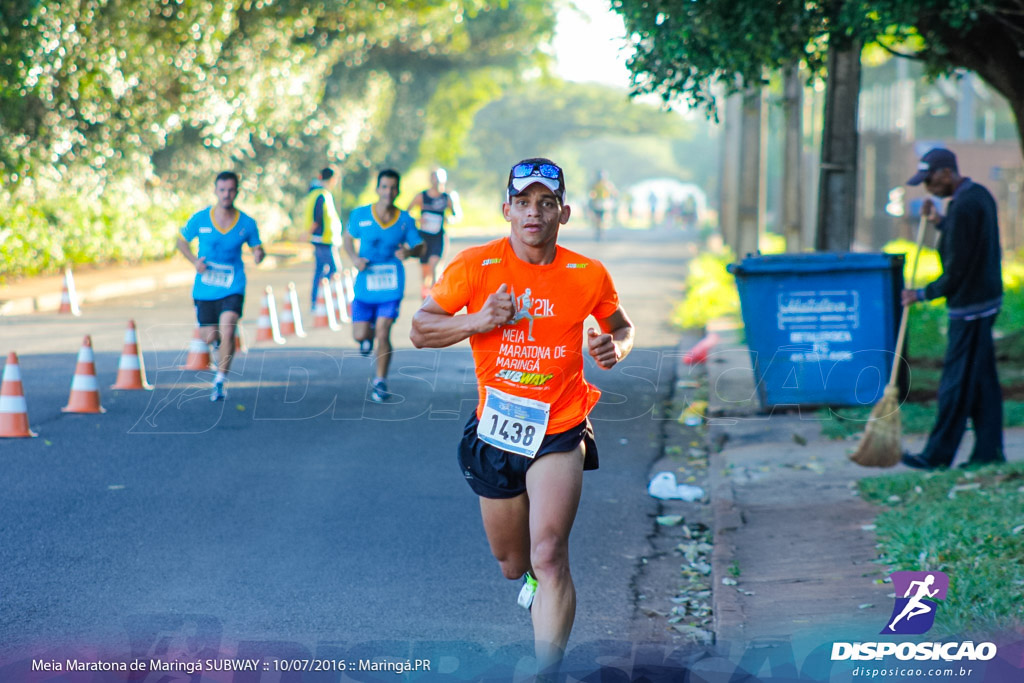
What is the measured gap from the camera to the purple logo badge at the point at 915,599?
5.12 m

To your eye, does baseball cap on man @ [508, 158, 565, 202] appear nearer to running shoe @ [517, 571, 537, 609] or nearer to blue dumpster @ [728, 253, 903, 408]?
running shoe @ [517, 571, 537, 609]

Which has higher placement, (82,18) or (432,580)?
(82,18)

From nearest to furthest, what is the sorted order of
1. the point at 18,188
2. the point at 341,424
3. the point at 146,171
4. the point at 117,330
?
the point at 341,424 < the point at 117,330 < the point at 18,188 < the point at 146,171

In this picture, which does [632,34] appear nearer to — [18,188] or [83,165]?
[18,188]

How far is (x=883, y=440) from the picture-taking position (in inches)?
327

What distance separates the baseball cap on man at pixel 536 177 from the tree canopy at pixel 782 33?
4.88 m

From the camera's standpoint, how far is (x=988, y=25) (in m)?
10.2

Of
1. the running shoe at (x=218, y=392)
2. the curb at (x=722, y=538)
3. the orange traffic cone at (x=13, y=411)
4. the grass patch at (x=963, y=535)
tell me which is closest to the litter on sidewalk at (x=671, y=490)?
the curb at (x=722, y=538)

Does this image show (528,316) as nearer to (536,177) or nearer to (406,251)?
(536,177)

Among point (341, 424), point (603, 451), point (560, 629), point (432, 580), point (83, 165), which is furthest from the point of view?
point (83, 165)

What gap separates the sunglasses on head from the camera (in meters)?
4.50

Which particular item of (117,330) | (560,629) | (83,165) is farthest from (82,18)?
(560,629)

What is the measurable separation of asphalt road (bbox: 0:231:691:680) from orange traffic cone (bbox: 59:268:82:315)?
5.36m

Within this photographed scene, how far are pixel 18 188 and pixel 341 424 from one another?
1487cm
